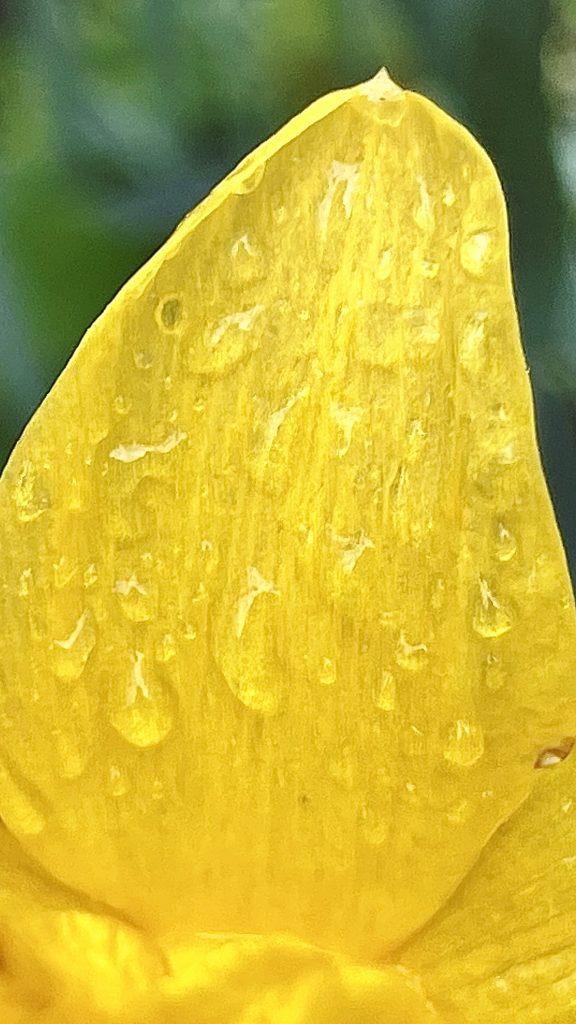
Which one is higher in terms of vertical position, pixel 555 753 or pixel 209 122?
pixel 209 122

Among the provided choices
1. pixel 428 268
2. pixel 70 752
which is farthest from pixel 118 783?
pixel 428 268

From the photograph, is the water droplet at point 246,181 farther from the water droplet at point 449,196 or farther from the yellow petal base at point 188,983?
the yellow petal base at point 188,983

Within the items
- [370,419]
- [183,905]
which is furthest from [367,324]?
[183,905]

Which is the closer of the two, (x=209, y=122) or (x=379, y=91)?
(x=379, y=91)

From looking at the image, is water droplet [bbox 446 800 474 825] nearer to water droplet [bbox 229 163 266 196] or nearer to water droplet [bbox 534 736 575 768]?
water droplet [bbox 534 736 575 768]

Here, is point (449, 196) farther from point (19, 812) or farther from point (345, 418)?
point (19, 812)

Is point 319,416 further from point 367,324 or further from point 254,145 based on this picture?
point 254,145

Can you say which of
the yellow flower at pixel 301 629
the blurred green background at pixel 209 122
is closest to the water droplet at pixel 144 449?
the yellow flower at pixel 301 629
